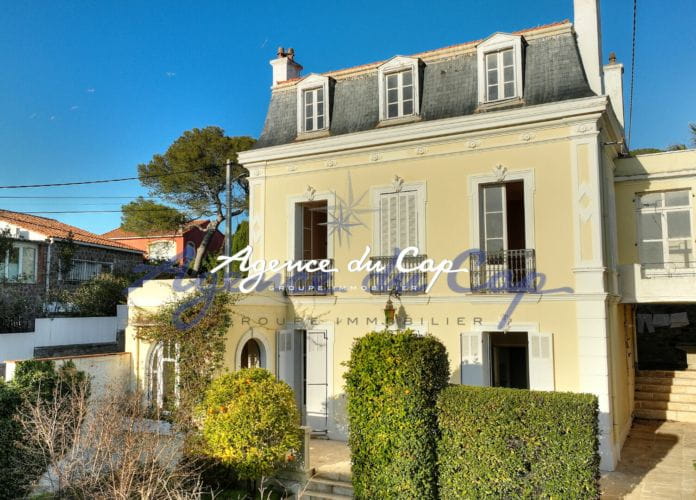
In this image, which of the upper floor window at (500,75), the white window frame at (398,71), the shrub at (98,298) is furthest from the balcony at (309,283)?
the shrub at (98,298)

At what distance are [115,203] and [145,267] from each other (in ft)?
16.7

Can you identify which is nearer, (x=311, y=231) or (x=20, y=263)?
(x=311, y=231)

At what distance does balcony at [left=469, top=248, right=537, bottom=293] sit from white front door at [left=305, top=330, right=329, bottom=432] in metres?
3.96

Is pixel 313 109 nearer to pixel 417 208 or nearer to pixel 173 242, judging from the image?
pixel 417 208

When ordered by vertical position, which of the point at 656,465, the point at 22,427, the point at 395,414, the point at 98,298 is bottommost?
the point at 656,465

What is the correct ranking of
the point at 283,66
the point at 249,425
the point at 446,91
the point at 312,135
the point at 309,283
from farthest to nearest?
the point at 283,66
the point at 312,135
the point at 309,283
the point at 446,91
the point at 249,425

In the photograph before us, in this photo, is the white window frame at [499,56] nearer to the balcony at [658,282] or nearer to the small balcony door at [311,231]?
the small balcony door at [311,231]

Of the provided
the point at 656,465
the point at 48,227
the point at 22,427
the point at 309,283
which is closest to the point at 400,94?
the point at 309,283

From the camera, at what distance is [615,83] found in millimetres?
13570

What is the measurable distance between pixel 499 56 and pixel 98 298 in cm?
1489

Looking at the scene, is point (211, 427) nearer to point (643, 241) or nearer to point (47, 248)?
point (643, 241)

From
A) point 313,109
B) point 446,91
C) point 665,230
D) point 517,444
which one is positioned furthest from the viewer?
point 313,109

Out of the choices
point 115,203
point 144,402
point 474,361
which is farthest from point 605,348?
point 115,203

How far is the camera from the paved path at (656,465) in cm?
888
